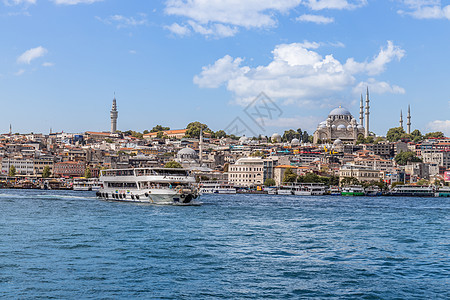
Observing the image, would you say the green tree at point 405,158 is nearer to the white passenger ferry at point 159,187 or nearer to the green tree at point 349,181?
the green tree at point 349,181

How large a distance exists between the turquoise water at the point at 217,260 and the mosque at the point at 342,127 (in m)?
119

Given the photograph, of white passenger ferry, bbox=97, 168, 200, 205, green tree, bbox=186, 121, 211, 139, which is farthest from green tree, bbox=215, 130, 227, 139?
white passenger ferry, bbox=97, 168, 200, 205

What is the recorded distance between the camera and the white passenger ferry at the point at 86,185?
82419 mm

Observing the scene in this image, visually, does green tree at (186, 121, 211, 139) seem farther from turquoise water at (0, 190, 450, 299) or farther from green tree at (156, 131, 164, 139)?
turquoise water at (0, 190, 450, 299)

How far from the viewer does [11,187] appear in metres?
83.6

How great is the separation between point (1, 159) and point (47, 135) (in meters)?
47.7

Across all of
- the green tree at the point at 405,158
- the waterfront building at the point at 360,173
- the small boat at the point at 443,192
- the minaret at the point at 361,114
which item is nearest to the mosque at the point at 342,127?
the minaret at the point at 361,114

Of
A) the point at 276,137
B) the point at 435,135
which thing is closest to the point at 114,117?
the point at 276,137

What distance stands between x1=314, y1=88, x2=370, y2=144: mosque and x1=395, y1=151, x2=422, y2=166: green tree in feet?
70.1

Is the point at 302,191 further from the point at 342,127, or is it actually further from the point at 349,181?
the point at 342,127

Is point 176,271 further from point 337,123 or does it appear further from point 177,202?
point 337,123

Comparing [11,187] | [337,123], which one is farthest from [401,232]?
[337,123]

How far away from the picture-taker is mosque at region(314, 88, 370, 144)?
467 feet

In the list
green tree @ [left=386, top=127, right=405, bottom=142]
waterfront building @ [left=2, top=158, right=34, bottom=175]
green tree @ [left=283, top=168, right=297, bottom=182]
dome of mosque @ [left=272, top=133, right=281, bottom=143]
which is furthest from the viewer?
dome of mosque @ [left=272, top=133, right=281, bottom=143]
